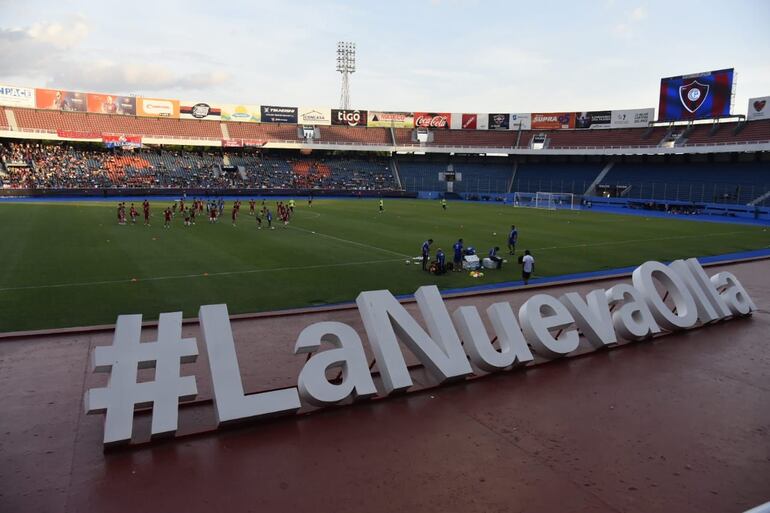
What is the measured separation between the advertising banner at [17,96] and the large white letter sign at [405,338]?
235 ft

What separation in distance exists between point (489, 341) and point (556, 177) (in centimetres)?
A: 7103

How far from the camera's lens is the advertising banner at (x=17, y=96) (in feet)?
205

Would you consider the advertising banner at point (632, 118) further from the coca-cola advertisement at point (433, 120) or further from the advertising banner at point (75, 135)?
the advertising banner at point (75, 135)

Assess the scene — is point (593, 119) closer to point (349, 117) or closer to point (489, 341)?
point (349, 117)

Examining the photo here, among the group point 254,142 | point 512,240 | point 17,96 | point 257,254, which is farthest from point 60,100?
point 512,240

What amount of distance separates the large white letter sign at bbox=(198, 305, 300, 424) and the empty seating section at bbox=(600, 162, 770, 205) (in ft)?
201

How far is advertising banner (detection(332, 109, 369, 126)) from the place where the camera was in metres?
84.9

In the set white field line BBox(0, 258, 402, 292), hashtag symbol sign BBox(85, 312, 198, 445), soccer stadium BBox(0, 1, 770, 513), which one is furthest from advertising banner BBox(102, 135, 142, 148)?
hashtag symbol sign BBox(85, 312, 198, 445)

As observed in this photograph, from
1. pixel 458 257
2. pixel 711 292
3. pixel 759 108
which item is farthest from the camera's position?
pixel 759 108

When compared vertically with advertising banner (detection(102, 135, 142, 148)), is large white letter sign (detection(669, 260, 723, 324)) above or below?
below

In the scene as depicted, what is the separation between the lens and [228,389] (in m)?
7.83

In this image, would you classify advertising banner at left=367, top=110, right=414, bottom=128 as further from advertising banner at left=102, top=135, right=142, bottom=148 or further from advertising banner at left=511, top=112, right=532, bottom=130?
advertising banner at left=102, top=135, right=142, bottom=148

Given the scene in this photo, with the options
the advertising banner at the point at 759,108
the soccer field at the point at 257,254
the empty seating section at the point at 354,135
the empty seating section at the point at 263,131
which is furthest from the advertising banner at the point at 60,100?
the advertising banner at the point at 759,108

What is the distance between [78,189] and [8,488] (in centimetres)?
5865
